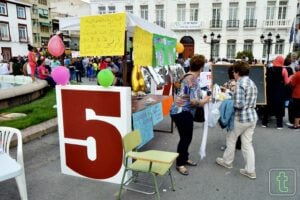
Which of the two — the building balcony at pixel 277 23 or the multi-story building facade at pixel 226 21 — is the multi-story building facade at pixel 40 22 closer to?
the multi-story building facade at pixel 226 21

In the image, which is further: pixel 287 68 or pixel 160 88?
pixel 160 88

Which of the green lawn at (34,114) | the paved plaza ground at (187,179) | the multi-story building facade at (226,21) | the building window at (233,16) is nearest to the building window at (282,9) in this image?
the multi-story building facade at (226,21)

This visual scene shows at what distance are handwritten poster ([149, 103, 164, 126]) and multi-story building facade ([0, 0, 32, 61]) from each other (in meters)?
33.5

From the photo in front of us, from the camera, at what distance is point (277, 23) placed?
2778 centimetres

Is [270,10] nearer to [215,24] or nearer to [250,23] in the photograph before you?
[250,23]

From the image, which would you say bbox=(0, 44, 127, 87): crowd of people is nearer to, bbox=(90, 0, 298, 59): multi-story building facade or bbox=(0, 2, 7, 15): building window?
bbox=(90, 0, 298, 59): multi-story building facade

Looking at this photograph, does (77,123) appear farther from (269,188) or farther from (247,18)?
(247,18)

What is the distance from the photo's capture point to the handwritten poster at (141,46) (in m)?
3.87

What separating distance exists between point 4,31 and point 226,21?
96.4 feet

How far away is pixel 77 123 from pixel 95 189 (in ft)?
3.12

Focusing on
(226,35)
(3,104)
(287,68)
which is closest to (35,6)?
(226,35)

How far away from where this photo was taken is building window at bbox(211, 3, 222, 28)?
29328 millimetres

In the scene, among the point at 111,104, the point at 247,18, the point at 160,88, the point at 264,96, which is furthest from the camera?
the point at 247,18

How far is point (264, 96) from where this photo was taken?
610cm
